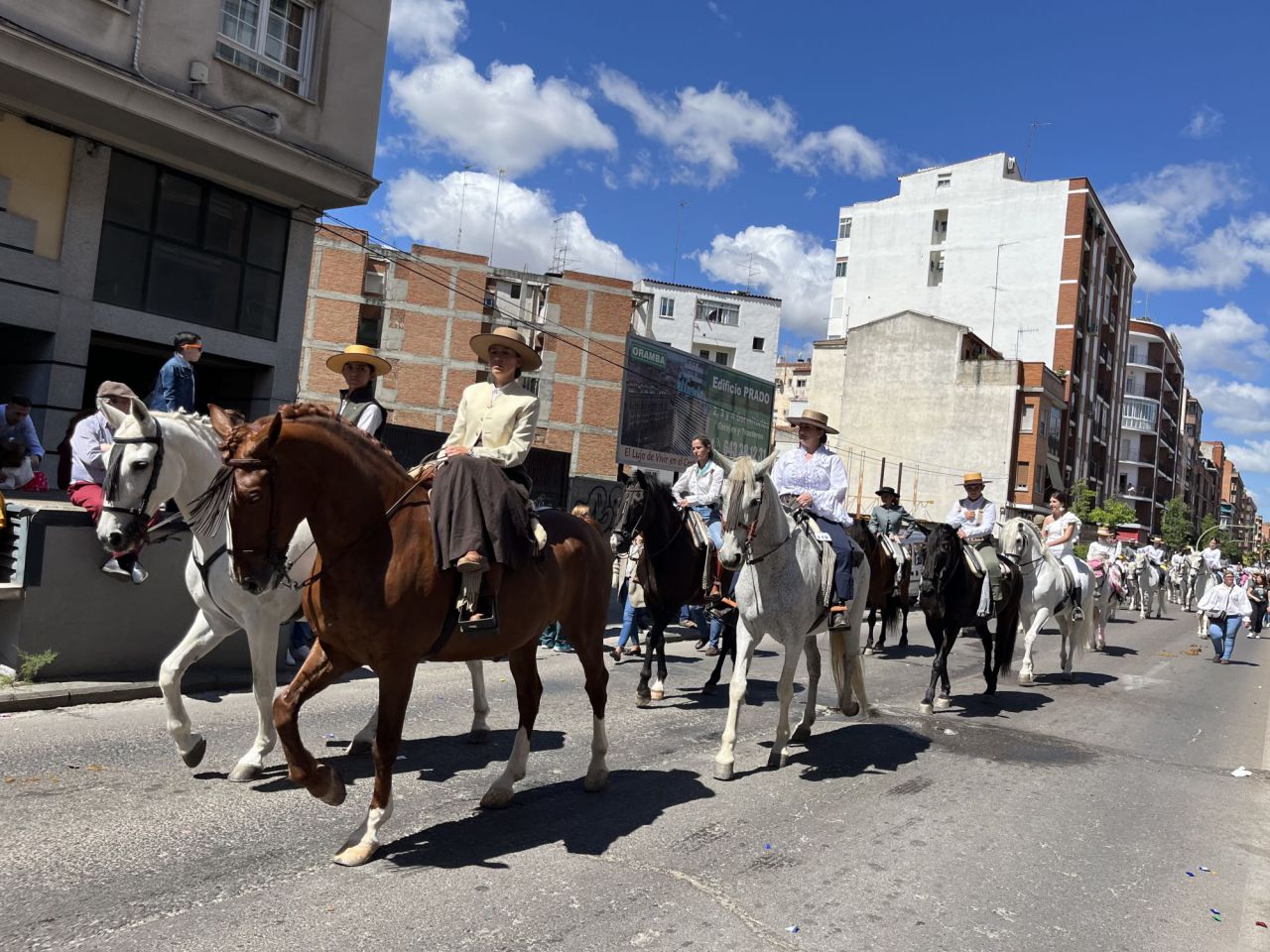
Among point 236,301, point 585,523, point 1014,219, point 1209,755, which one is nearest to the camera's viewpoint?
point 585,523

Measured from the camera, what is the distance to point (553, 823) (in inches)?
208

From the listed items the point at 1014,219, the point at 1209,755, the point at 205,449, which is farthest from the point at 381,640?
the point at 1014,219

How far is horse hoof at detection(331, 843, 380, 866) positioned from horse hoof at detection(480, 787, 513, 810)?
1.00 m

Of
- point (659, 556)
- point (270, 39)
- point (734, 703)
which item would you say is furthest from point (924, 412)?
point (734, 703)

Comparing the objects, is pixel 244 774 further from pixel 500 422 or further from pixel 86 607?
pixel 86 607

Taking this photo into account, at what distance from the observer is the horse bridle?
5.38 meters

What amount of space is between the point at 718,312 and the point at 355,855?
72.5 metres

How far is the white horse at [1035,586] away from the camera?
1215 centimetres

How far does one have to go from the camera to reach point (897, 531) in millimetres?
14375

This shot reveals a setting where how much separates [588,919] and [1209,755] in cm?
746

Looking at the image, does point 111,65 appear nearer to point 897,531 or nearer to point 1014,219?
point 897,531

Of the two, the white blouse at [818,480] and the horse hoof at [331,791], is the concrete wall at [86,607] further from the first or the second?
the white blouse at [818,480]

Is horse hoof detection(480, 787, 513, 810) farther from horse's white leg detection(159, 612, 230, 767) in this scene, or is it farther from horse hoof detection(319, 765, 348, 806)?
horse's white leg detection(159, 612, 230, 767)

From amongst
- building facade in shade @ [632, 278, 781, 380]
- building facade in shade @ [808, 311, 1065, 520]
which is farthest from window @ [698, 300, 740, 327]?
building facade in shade @ [808, 311, 1065, 520]
